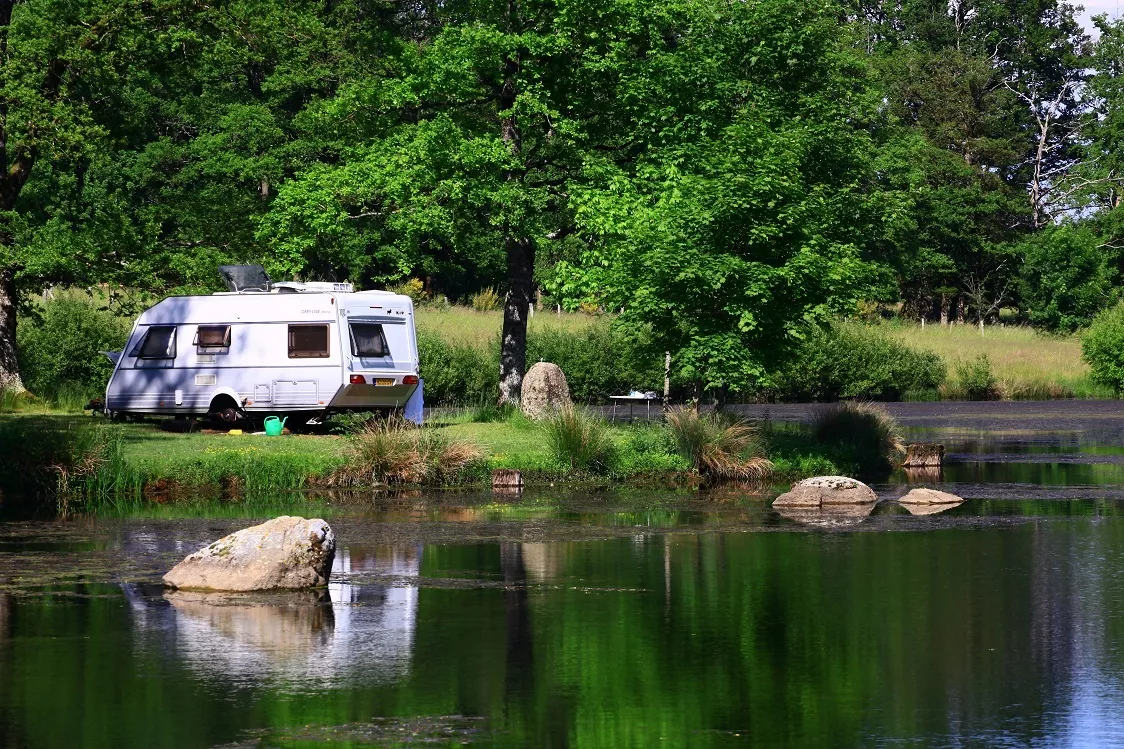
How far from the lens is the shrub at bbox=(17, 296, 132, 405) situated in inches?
1624

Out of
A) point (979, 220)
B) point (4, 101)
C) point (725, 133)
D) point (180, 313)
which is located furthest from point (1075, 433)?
point (979, 220)

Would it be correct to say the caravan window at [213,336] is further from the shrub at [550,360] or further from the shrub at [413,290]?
the shrub at [413,290]

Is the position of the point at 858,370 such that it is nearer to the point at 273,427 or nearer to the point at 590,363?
the point at 590,363

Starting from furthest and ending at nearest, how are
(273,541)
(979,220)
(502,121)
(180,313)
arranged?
(979,220) < (502,121) < (180,313) < (273,541)

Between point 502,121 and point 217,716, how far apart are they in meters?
29.0

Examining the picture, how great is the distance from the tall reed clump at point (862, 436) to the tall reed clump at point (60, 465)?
1415 cm

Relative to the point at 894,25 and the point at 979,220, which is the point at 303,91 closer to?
the point at 979,220

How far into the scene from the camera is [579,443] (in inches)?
1125

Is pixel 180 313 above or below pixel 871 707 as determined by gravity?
above

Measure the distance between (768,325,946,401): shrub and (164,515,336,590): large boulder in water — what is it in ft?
126

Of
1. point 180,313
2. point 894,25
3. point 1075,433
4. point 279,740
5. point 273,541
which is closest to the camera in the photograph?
point 279,740

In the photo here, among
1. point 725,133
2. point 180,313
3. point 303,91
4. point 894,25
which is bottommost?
point 180,313

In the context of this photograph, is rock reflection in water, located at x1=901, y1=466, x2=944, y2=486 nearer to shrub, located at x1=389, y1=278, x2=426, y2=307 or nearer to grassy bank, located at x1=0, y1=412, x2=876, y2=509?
grassy bank, located at x1=0, y1=412, x2=876, y2=509

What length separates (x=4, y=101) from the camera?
116 feet
